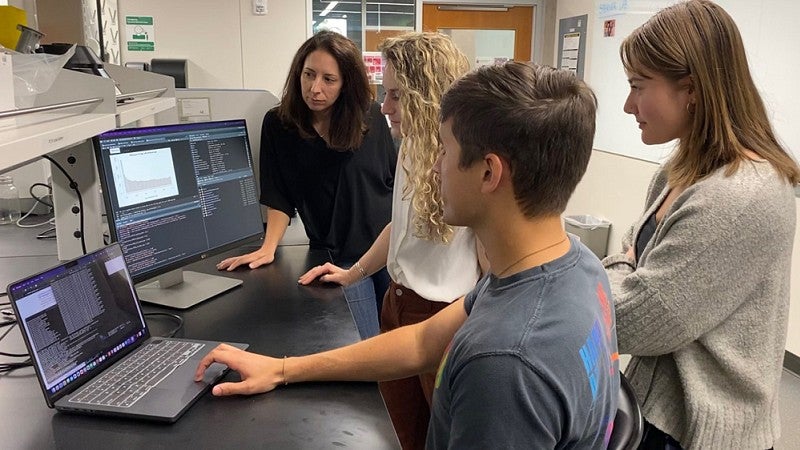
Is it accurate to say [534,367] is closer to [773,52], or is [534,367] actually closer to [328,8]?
[773,52]

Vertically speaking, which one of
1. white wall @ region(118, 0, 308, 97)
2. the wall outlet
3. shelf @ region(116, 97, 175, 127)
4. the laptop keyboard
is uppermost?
the wall outlet

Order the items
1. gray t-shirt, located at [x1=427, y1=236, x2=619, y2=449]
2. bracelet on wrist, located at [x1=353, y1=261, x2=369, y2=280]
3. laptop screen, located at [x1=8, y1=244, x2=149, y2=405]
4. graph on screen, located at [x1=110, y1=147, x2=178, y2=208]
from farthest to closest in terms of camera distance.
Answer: bracelet on wrist, located at [x1=353, y1=261, x2=369, y2=280] < graph on screen, located at [x1=110, y1=147, x2=178, y2=208] < laptop screen, located at [x1=8, y1=244, x2=149, y2=405] < gray t-shirt, located at [x1=427, y1=236, x2=619, y2=449]

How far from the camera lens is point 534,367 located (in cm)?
74

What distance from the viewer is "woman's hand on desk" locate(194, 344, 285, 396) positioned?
1.05 m

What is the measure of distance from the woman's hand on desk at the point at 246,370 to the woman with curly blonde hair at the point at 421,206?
541 mm

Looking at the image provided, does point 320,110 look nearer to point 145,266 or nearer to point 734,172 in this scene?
point 145,266

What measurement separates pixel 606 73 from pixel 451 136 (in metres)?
3.87

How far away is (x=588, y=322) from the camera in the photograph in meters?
0.79

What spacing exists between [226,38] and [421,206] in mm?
4025

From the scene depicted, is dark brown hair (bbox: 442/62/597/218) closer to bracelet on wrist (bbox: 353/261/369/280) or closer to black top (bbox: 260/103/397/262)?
bracelet on wrist (bbox: 353/261/369/280)

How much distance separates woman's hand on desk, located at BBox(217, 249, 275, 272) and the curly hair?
507 mm

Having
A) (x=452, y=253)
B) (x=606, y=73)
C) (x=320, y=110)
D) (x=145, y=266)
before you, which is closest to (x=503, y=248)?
(x=452, y=253)

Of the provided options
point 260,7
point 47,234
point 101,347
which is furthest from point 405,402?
point 260,7

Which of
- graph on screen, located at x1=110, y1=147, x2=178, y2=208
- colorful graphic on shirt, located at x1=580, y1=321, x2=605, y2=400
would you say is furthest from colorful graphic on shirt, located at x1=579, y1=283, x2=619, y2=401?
graph on screen, located at x1=110, y1=147, x2=178, y2=208
